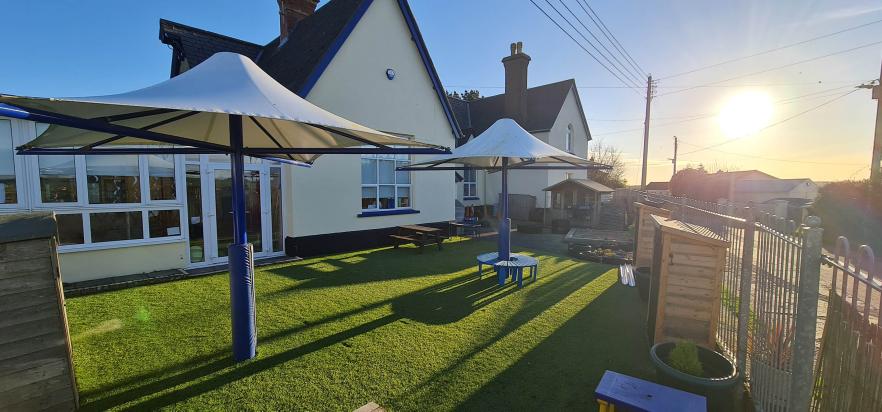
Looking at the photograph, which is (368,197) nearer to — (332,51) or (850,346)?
(332,51)

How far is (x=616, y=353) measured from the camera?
4.55 meters

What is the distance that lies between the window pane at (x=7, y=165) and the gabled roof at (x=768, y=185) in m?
55.4

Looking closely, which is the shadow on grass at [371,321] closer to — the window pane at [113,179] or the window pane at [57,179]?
the window pane at [113,179]

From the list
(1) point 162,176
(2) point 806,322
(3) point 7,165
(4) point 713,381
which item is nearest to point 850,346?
(2) point 806,322

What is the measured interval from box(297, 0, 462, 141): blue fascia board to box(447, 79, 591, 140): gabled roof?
33.6 ft

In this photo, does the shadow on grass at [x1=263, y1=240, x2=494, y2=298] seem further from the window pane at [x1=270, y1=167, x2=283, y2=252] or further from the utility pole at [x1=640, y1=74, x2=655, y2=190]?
the utility pole at [x1=640, y1=74, x2=655, y2=190]

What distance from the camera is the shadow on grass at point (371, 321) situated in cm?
358

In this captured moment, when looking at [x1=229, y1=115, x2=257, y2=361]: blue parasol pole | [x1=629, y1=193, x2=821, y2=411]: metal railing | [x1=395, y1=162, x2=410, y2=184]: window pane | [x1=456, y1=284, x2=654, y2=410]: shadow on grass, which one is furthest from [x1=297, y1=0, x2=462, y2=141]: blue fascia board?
[x1=629, y1=193, x2=821, y2=411]: metal railing

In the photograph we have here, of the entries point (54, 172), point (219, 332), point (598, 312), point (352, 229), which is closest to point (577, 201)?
point (352, 229)

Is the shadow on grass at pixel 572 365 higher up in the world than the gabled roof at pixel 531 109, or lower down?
lower down

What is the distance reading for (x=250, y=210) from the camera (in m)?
9.33

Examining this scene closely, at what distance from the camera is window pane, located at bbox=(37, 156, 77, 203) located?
679cm

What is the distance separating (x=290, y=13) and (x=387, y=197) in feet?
25.0

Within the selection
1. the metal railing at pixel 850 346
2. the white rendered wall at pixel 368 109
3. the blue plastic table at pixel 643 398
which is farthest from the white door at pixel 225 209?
the metal railing at pixel 850 346
